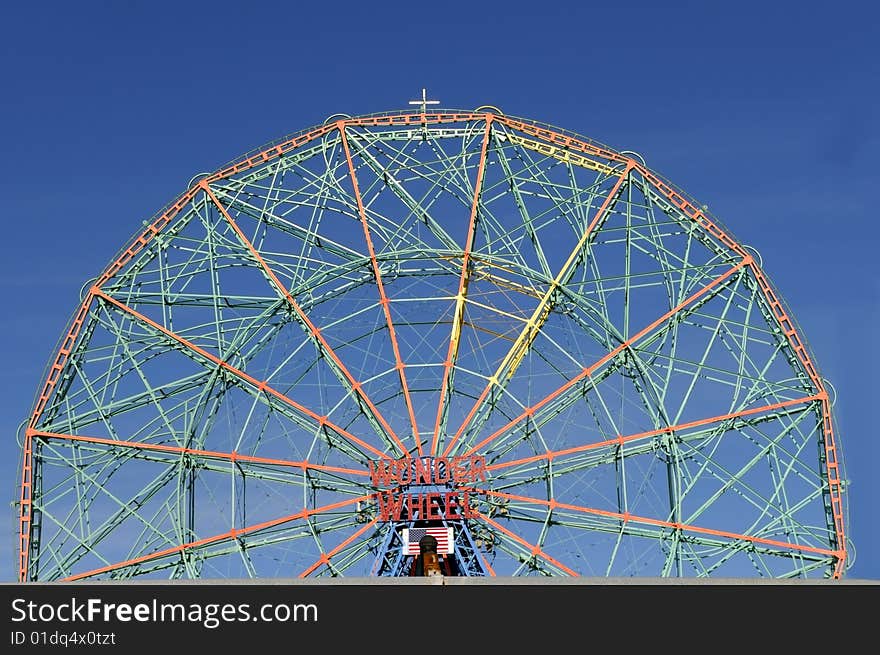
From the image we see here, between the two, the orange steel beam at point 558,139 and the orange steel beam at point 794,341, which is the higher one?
the orange steel beam at point 558,139

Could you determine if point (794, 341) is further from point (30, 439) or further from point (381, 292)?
point (30, 439)

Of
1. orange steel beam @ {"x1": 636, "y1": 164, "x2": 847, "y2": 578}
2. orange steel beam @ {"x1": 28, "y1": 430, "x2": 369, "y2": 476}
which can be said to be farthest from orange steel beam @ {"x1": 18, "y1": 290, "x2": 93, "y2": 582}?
orange steel beam @ {"x1": 636, "y1": 164, "x2": 847, "y2": 578}

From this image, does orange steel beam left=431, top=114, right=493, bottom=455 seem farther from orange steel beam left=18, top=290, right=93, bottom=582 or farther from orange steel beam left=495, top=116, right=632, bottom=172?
orange steel beam left=18, top=290, right=93, bottom=582

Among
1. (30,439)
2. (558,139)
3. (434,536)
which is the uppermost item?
(558,139)

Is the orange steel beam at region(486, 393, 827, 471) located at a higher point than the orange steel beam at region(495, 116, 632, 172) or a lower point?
lower

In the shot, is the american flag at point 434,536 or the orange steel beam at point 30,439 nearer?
the american flag at point 434,536

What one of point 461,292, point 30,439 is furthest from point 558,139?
point 30,439

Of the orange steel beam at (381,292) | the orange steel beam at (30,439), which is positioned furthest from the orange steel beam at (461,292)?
the orange steel beam at (30,439)

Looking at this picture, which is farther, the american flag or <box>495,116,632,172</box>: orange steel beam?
<box>495,116,632,172</box>: orange steel beam

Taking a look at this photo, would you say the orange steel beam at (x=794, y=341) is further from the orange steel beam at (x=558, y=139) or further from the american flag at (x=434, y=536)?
the american flag at (x=434, y=536)

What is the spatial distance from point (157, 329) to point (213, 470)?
6854 mm
